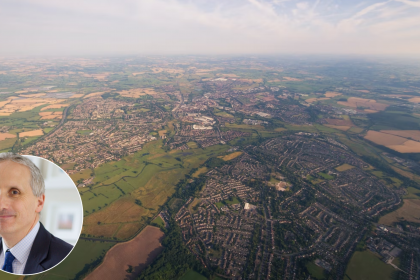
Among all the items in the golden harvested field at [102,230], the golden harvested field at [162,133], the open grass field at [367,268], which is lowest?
the open grass field at [367,268]

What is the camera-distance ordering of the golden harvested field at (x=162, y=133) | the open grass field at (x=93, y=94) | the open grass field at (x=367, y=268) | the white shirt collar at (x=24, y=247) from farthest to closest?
the open grass field at (x=93, y=94), the golden harvested field at (x=162, y=133), the open grass field at (x=367, y=268), the white shirt collar at (x=24, y=247)

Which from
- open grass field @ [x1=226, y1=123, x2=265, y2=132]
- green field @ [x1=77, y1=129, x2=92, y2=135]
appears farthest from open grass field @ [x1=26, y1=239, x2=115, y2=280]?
open grass field @ [x1=226, y1=123, x2=265, y2=132]

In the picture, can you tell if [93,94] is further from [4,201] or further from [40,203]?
[4,201]

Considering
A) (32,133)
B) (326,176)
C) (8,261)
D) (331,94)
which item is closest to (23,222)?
(8,261)

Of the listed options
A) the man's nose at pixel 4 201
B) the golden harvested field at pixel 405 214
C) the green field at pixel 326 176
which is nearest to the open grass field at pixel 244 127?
the green field at pixel 326 176

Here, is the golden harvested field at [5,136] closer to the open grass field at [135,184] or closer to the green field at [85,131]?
the green field at [85,131]

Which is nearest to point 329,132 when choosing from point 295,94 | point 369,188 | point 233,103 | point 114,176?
point 369,188

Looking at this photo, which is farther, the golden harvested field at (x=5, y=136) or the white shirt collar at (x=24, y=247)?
the golden harvested field at (x=5, y=136)
